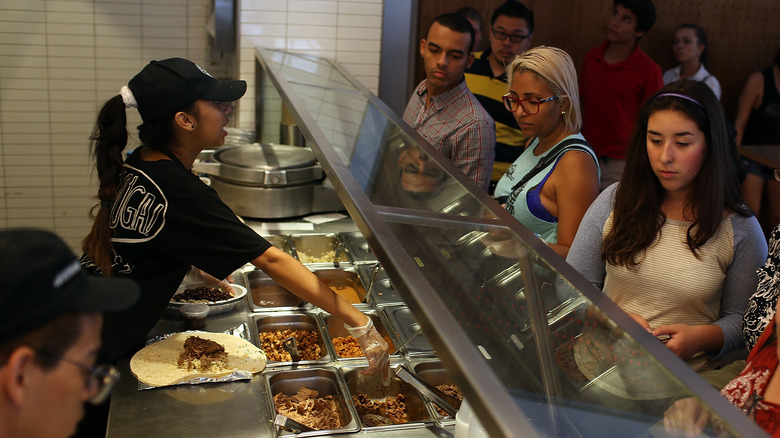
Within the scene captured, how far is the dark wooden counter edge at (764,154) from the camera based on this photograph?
190 inches

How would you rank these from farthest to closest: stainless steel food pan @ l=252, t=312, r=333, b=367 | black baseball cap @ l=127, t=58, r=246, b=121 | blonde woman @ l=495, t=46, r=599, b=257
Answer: stainless steel food pan @ l=252, t=312, r=333, b=367 < blonde woman @ l=495, t=46, r=599, b=257 < black baseball cap @ l=127, t=58, r=246, b=121

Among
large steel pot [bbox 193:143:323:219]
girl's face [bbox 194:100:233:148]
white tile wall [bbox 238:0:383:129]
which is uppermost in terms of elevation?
white tile wall [bbox 238:0:383:129]

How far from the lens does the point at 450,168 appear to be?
2.22 metres

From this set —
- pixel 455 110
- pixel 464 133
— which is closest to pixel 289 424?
pixel 464 133

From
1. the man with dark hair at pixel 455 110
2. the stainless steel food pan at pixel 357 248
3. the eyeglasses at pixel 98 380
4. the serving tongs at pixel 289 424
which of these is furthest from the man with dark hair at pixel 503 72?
the eyeglasses at pixel 98 380

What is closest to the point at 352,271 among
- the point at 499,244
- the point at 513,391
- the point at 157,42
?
the point at 499,244

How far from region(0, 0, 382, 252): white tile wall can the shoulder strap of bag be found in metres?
3.62

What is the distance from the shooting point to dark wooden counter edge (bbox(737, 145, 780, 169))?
483 cm

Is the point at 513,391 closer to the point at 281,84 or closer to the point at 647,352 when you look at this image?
the point at 647,352

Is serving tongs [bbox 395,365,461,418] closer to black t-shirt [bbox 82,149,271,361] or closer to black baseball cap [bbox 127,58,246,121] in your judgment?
black t-shirt [bbox 82,149,271,361]

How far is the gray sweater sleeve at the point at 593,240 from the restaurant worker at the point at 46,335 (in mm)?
1502

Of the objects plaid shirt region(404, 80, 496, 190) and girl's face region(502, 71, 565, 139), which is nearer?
girl's face region(502, 71, 565, 139)

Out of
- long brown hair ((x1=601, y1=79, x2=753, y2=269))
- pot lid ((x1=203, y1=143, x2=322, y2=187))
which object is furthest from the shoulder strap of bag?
pot lid ((x1=203, y1=143, x2=322, y2=187))

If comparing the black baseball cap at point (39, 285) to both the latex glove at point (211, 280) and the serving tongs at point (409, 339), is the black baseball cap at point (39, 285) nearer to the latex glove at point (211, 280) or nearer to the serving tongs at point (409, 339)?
the serving tongs at point (409, 339)
